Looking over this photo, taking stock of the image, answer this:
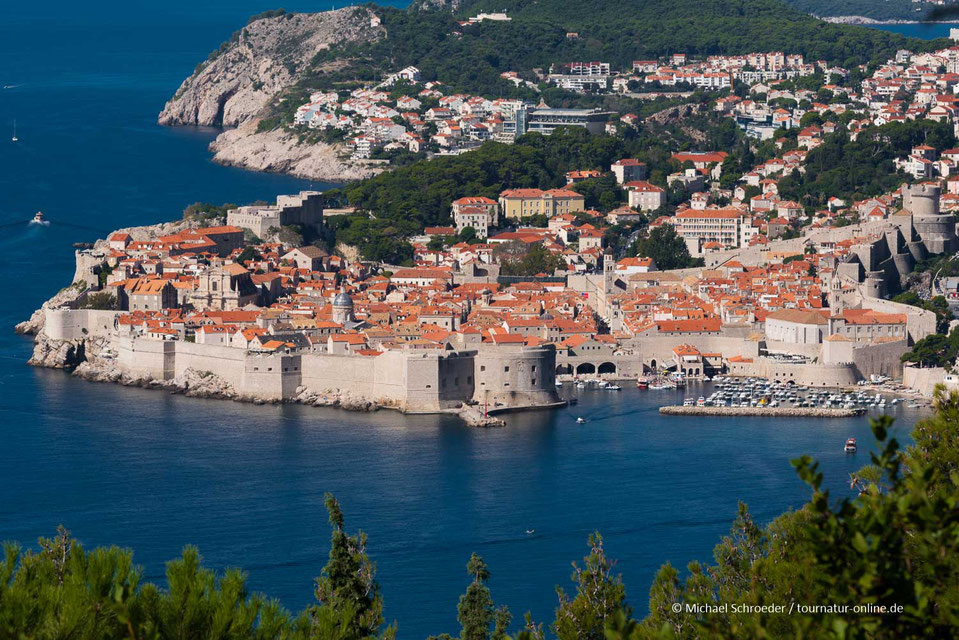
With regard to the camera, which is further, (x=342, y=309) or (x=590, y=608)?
(x=342, y=309)

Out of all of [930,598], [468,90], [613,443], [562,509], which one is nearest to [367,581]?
[930,598]

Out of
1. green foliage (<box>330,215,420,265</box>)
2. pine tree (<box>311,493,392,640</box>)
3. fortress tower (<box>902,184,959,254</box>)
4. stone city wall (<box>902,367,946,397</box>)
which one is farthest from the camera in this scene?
green foliage (<box>330,215,420,265</box>)

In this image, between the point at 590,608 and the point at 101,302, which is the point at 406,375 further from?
the point at 590,608

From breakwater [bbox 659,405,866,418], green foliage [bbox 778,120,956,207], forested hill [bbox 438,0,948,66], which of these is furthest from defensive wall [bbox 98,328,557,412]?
forested hill [bbox 438,0,948,66]

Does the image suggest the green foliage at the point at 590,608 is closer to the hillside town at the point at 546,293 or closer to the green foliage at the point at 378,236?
the hillside town at the point at 546,293

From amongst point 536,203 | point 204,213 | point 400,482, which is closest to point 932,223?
point 536,203

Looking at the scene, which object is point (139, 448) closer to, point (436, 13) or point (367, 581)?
point (367, 581)

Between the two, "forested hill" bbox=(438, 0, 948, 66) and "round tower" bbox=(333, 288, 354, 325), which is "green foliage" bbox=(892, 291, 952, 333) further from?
"forested hill" bbox=(438, 0, 948, 66)
